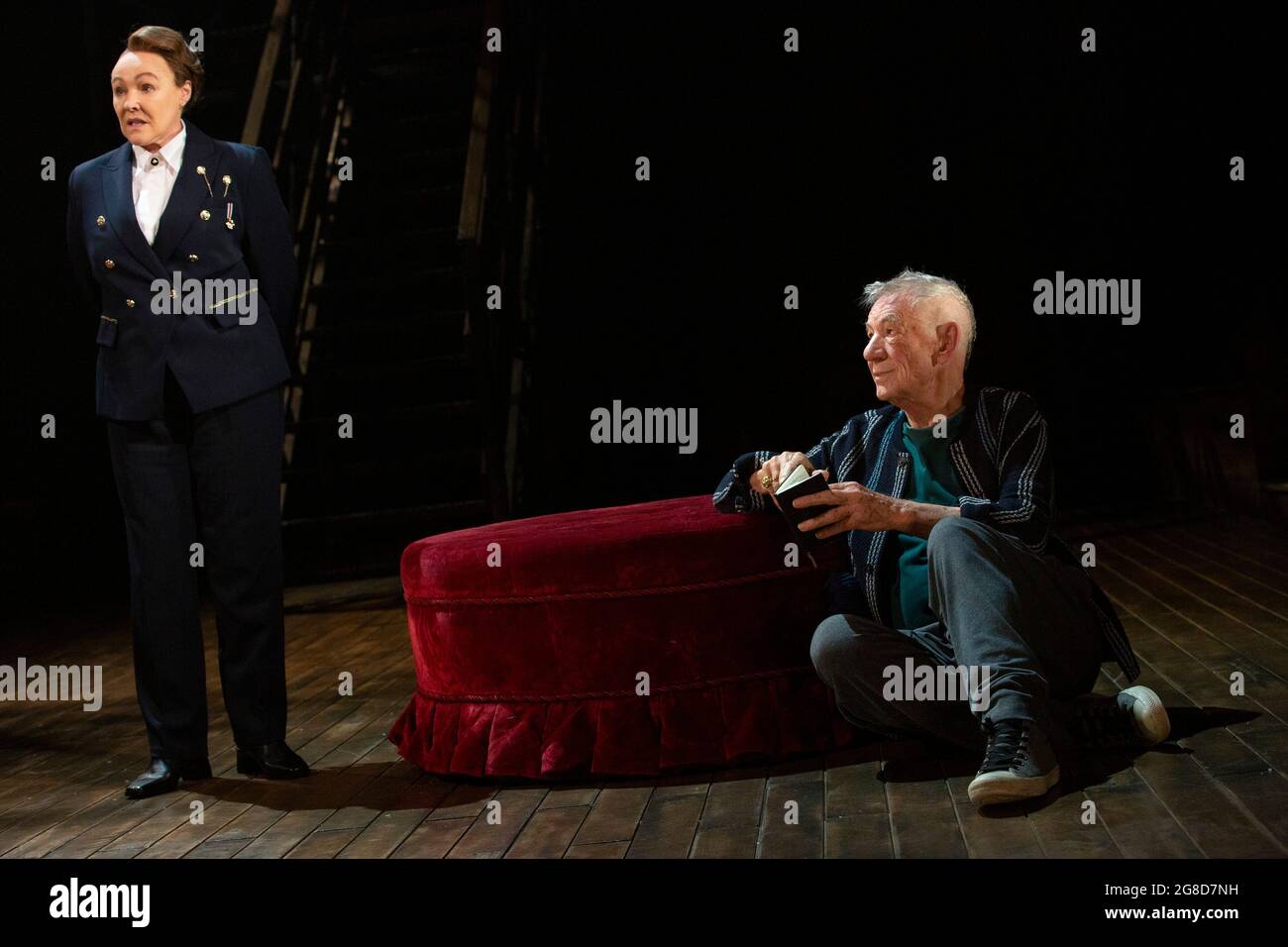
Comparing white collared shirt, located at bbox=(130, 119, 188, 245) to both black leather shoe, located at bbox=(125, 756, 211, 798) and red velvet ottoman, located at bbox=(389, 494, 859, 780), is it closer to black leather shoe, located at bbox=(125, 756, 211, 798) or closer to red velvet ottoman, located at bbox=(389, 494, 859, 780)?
red velvet ottoman, located at bbox=(389, 494, 859, 780)

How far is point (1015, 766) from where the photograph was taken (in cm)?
246

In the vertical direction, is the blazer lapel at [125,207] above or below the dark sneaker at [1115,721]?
above

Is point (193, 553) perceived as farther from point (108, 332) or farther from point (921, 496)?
point (921, 496)

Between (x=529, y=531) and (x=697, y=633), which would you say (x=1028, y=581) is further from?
(x=529, y=531)

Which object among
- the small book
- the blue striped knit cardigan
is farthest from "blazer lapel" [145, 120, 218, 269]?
the small book

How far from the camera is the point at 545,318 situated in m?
7.98

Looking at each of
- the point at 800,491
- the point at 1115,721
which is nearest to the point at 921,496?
the point at 800,491

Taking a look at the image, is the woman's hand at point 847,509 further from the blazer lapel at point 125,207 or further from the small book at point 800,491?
the blazer lapel at point 125,207

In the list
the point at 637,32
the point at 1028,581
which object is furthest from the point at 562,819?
the point at 637,32

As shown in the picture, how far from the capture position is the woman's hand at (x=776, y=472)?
2865 mm

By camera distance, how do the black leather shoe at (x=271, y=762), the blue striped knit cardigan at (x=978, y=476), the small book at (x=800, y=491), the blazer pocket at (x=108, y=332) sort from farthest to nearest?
the black leather shoe at (x=271, y=762) → the blazer pocket at (x=108, y=332) → the small book at (x=800, y=491) → the blue striped knit cardigan at (x=978, y=476)

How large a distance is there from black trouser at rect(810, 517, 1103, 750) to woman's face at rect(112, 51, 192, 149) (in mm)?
1845

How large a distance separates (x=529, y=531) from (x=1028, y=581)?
1.15 metres

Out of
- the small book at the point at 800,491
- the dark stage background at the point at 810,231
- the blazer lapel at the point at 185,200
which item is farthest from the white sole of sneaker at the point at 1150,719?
the dark stage background at the point at 810,231
